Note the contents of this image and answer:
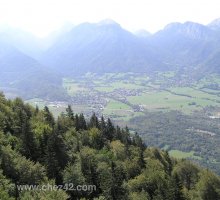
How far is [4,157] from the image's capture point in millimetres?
68250

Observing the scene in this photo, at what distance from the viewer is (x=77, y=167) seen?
76.0 m

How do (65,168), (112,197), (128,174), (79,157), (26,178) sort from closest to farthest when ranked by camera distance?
(26,178) → (112,197) → (65,168) → (79,157) → (128,174)

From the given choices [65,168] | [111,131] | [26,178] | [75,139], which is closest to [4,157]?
[26,178]

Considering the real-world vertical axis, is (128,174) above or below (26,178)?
below

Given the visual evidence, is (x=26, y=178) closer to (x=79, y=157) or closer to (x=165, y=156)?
(x=79, y=157)

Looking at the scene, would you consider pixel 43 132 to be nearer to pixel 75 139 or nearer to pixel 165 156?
pixel 75 139

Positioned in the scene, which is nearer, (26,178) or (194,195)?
(26,178)

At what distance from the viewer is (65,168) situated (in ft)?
253

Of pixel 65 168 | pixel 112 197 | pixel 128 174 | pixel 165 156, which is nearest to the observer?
pixel 112 197

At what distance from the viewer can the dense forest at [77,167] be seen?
218 ft

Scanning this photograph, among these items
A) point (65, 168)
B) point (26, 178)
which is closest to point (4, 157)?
point (26, 178)

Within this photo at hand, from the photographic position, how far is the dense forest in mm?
66500

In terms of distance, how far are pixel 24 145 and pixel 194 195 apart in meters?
38.9

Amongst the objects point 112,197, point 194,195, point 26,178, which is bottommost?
point 194,195
